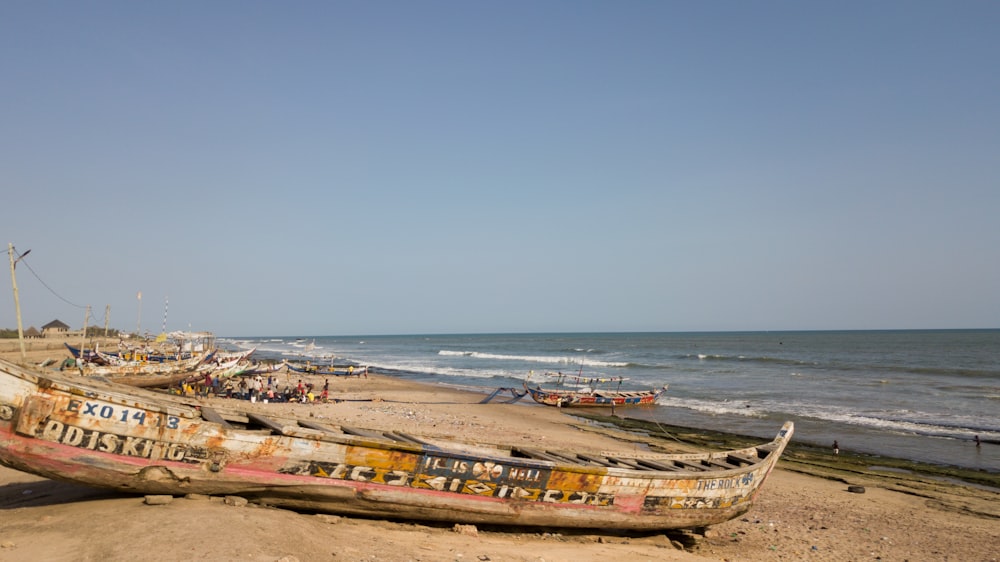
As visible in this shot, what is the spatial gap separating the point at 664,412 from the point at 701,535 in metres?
22.0

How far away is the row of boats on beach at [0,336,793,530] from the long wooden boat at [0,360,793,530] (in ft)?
0.05

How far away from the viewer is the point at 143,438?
7770 mm

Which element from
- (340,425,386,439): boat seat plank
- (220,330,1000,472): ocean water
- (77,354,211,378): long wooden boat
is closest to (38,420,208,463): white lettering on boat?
(340,425,386,439): boat seat plank

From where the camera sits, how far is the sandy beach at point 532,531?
266 inches

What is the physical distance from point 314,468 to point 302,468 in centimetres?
17

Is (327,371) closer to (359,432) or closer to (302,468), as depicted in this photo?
(359,432)

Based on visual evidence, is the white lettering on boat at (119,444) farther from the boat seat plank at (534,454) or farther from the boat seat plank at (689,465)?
the boat seat plank at (689,465)

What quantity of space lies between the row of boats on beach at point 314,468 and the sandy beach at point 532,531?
371mm

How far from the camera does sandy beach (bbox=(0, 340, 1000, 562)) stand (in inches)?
266

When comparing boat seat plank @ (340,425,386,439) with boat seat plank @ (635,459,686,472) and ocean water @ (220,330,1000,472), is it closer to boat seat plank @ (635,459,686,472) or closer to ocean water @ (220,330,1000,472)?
boat seat plank @ (635,459,686,472)

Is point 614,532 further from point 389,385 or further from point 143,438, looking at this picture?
point 389,385

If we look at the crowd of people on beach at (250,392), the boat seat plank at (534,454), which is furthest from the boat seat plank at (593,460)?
the crowd of people on beach at (250,392)

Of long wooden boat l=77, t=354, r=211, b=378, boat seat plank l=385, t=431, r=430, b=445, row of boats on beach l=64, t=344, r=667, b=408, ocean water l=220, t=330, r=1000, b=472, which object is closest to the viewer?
boat seat plank l=385, t=431, r=430, b=445

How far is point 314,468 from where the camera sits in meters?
8.35
